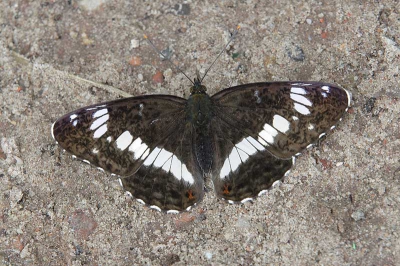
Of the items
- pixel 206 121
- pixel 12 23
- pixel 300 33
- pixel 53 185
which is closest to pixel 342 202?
pixel 206 121

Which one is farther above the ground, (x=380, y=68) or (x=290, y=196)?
(x=380, y=68)

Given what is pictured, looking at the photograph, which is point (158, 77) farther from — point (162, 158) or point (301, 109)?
point (301, 109)

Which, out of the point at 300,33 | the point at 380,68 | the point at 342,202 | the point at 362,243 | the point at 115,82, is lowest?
the point at 362,243

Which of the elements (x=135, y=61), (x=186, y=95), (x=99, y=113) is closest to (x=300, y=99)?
(x=186, y=95)

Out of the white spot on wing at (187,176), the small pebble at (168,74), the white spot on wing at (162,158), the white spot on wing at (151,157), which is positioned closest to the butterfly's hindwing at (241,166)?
the white spot on wing at (187,176)

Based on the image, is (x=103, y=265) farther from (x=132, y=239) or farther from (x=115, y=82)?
(x=115, y=82)

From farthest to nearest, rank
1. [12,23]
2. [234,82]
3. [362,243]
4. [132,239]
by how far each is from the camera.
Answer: [12,23]
[234,82]
[132,239]
[362,243]

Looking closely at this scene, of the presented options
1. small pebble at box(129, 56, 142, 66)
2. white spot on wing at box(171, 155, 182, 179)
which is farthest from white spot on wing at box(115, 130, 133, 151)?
small pebble at box(129, 56, 142, 66)
